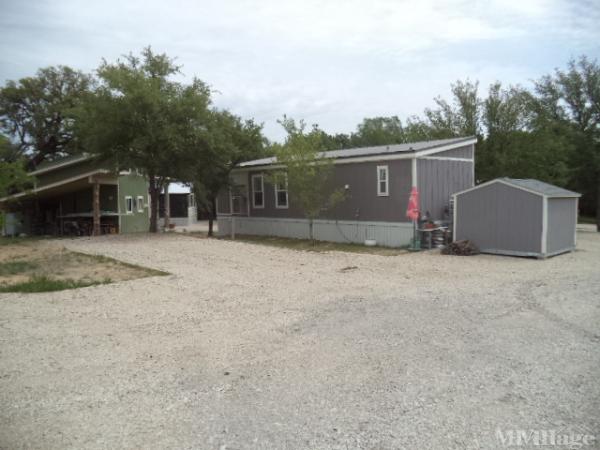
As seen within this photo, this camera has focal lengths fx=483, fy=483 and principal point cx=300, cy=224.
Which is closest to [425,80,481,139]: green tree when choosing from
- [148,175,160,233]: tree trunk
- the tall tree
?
[148,175,160,233]: tree trunk

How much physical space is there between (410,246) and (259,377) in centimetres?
1130

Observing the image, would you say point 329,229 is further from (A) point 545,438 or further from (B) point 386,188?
(A) point 545,438

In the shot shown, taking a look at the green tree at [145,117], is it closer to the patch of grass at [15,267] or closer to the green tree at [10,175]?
the green tree at [10,175]

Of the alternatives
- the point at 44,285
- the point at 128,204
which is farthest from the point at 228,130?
the point at 44,285

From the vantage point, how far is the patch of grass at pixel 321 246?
1512 centimetres

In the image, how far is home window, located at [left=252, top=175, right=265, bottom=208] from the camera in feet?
69.7

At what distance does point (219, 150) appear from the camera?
19266 millimetres

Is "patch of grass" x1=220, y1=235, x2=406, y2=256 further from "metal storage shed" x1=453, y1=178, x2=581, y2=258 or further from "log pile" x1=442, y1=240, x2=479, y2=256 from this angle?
"metal storage shed" x1=453, y1=178, x2=581, y2=258

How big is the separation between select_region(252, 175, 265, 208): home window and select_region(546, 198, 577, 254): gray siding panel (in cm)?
1161

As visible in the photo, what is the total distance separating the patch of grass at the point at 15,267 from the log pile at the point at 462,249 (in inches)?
441

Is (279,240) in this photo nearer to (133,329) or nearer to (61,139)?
(133,329)

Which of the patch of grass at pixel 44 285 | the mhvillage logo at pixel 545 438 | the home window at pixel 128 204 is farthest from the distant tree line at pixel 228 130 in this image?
the mhvillage logo at pixel 545 438

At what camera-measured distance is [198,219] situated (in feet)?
125

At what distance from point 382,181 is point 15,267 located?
11064 mm
